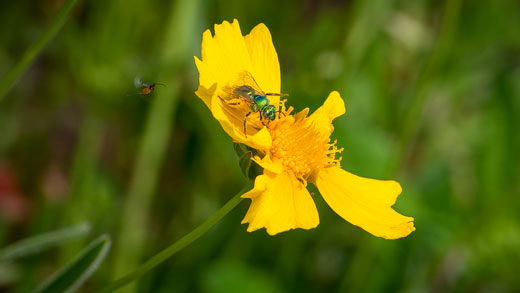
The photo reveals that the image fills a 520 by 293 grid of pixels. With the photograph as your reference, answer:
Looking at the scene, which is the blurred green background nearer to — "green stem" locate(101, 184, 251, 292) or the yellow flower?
the yellow flower

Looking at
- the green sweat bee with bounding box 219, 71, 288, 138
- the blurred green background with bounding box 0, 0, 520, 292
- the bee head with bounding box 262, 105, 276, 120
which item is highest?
the green sweat bee with bounding box 219, 71, 288, 138

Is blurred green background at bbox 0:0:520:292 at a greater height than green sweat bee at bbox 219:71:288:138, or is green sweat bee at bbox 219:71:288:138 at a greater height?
green sweat bee at bbox 219:71:288:138

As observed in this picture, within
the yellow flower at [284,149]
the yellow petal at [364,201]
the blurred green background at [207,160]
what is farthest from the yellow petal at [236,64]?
the blurred green background at [207,160]

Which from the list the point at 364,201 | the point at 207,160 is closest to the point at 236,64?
the point at 364,201

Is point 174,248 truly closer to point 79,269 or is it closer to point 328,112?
point 79,269

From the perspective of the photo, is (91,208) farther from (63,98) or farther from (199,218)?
(63,98)

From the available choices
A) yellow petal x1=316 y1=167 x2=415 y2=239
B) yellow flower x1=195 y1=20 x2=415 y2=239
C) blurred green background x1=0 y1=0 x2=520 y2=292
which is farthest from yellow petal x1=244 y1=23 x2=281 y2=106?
blurred green background x1=0 y1=0 x2=520 y2=292
